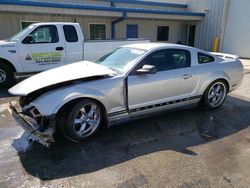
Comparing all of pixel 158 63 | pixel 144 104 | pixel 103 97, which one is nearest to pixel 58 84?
pixel 103 97

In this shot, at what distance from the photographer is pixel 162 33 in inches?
696

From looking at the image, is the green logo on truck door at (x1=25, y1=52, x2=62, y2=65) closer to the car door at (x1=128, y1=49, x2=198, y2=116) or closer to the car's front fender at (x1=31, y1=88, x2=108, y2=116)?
the car's front fender at (x1=31, y1=88, x2=108, y2=116)

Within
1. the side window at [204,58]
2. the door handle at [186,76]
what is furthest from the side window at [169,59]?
the side window at [204,58]

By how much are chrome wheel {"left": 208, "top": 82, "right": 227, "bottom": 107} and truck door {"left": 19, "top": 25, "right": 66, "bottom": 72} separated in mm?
4825

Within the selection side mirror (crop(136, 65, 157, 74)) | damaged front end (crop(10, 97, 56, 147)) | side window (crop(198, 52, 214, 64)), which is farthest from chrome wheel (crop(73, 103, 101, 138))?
side window (crop(198, 52, 214, 64))

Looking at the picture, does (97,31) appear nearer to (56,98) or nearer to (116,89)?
(116,89)

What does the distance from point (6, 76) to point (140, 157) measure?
5.44 metres

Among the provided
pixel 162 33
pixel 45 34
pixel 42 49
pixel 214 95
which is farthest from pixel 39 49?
pixel 162 33

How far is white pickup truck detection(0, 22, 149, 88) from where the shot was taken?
6.54 meters

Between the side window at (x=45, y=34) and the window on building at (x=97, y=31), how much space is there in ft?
25.6

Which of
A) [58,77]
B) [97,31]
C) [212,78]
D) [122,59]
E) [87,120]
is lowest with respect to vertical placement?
[87,120]

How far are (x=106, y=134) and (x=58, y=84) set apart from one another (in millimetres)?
1208

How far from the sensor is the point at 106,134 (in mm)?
3797

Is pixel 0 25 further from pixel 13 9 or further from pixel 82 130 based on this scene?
pixel 82 130
